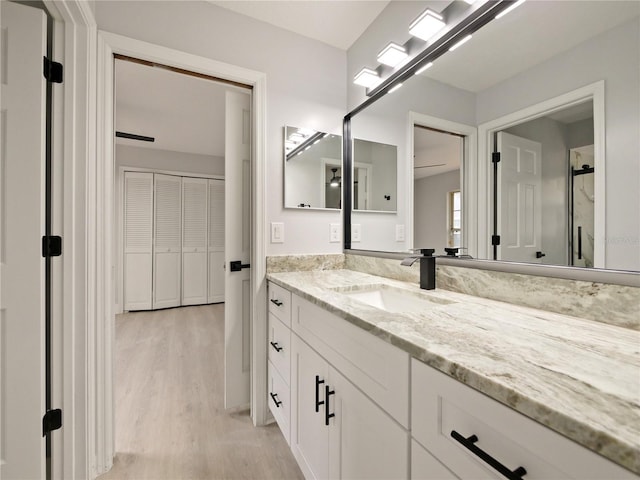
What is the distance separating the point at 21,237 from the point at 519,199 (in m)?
1.89

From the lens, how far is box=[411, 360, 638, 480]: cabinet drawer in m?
0.38

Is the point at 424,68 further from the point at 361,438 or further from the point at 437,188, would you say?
the point at 361,438

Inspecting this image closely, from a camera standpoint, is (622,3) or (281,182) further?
(281,182)

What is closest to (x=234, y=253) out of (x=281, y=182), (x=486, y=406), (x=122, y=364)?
(x=281, y=182)

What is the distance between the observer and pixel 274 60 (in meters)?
1.75

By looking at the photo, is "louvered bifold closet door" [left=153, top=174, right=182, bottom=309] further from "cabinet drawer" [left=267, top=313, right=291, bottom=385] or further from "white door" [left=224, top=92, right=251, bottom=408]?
"cabinet drawer" [left=267, top=313, right=291, bottom=385]

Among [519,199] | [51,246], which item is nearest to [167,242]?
[51,246]

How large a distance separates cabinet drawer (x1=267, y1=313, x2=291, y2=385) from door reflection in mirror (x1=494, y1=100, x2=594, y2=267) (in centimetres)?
99

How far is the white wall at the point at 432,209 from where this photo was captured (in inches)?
53.2

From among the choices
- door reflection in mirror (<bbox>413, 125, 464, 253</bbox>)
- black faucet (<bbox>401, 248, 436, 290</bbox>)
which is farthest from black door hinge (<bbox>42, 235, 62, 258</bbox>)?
door reflection in mirror (<bbox>413, 125, 464, 253</bbox>)

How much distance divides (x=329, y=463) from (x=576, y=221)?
114 cm

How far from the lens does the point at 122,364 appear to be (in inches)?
96.4

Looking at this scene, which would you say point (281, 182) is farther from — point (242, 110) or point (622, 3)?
point (622, 3)

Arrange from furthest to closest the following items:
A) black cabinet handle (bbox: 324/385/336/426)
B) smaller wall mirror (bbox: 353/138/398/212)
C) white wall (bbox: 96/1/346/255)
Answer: smaller wall mirror (bbox: 353/138/398/212) → white wall (bbox: 96/1/346/255) → black cabinet handle (bbox: 324/385/336/426)
